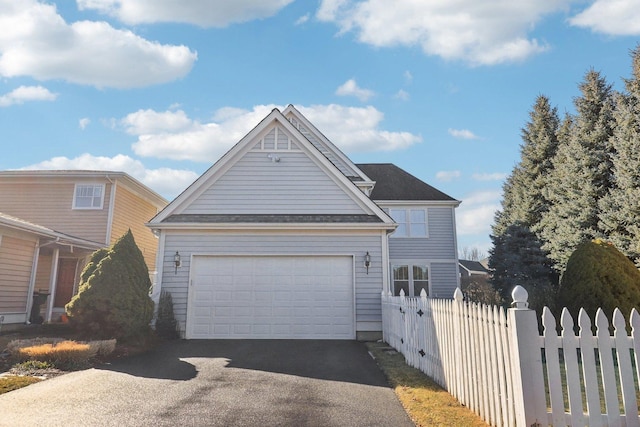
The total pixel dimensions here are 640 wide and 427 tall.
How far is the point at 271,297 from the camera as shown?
38.2ft

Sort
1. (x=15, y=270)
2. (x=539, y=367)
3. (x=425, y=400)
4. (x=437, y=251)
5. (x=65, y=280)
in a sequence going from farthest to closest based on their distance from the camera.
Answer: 1. (x=437, y=251)
2. (x=65, y=280)
3. (x=15, y=270)
4. (x=425, y=400)
5. (x=539, y=367)

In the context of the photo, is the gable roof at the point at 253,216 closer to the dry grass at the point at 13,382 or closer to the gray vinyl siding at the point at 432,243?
the dry grass at the point at 13,382

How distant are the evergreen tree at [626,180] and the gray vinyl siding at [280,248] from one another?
10.7 metres

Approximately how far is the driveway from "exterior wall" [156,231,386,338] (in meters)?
3.35

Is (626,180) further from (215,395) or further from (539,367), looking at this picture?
(215,395)

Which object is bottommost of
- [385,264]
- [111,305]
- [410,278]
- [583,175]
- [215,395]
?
[215,395]

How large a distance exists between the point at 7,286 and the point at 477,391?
48.3 ft

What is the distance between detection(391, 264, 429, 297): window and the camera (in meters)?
19.5

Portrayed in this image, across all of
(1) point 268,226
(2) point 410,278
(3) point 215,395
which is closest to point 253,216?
(1) point 268,226

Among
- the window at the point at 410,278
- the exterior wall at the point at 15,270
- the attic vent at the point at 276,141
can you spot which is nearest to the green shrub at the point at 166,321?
the attic vent at the point at 276,141

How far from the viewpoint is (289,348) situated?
9.82m

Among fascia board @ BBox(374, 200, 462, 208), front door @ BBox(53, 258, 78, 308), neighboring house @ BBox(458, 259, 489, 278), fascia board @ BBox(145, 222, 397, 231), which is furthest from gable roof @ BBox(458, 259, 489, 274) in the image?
front door @ BBox(53, 258, 78, 308)

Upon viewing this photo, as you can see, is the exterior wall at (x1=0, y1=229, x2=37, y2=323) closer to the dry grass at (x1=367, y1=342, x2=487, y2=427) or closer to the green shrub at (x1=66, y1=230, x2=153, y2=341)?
the green shrub at (x1=66, y1=230, x2=153, y2=341)

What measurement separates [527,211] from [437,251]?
823 cm
